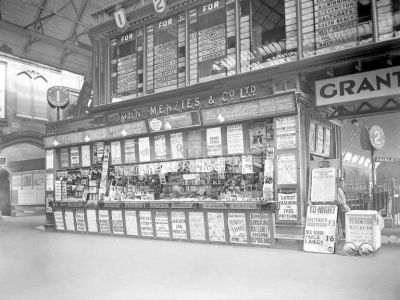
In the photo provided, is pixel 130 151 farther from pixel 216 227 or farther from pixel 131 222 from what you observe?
pixel 216 227

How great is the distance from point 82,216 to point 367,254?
26.4 ft

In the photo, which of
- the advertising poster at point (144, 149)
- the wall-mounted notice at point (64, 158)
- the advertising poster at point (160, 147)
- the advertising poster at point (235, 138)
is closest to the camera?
the advertising poster at point (235, 138)

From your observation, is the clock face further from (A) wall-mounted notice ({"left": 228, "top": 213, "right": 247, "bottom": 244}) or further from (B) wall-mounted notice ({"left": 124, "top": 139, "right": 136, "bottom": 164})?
(A) wall-mounted notice ({"left": 228, "top": 213, "right": 247, "bottom": 244})

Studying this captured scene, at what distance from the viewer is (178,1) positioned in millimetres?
10734

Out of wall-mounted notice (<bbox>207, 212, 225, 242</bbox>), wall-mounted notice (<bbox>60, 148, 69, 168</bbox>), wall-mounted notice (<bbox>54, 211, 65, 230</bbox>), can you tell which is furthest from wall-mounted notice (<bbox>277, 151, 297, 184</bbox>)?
wall-mounted notice (<bbox>60, 148, 69, 168</bbox>)

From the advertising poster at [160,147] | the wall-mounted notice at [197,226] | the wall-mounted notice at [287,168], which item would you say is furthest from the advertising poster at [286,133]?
the advertising poster at [160,147]

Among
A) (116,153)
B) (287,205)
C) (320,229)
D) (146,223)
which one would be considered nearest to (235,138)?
(287,205)

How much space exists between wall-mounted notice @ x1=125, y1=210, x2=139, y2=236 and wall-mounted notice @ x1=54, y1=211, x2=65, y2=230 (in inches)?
114

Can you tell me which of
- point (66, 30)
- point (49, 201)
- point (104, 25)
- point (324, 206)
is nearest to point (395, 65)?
point (324, 206)

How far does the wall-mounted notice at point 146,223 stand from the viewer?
1020 cm

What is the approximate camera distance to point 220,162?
9.75 meters

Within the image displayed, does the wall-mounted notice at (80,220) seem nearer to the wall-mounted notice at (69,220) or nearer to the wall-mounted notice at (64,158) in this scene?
the wall-mounted notice at (69,220)

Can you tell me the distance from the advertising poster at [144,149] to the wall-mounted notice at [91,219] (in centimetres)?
217

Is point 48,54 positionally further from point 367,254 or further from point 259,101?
point 367,254
